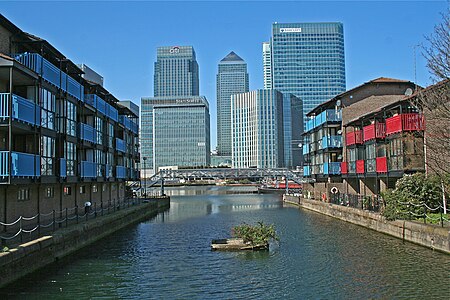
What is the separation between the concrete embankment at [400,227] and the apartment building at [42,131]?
73.9 feet

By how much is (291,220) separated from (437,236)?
22.0m

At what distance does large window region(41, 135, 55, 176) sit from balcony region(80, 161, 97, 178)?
592 centimetres

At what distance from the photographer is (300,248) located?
95.6 feet

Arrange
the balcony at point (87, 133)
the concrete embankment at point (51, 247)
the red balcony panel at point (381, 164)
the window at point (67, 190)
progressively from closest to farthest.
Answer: the concrete embankment at point (51, 247)
the window at point (67, 190)
the balcony at point (87, 133)
the red balcony panel at point (381, 164)

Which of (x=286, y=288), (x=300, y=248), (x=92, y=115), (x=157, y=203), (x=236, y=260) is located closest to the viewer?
(x=286, y=288)

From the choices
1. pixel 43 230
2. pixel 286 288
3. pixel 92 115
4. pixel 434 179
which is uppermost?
pixel 92 115

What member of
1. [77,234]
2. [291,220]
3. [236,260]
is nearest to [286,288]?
[236,260]

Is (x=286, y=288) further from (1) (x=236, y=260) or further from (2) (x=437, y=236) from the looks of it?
(2) (x=437, y=236)

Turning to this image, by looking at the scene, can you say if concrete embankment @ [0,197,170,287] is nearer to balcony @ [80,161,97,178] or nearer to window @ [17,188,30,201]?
window @ [17,188,30,201]

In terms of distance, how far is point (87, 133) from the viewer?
126 ft

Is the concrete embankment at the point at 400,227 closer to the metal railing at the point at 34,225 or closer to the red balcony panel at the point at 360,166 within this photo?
the red balcony panel at the point at 360,166

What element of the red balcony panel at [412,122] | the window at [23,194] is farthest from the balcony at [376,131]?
the window at [23,194]

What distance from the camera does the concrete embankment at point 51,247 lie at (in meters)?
19.0

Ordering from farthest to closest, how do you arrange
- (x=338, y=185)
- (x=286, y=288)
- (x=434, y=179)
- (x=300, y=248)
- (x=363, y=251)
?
1. (x=338, y=185)
2. (x=434, y=179)
3. (x=300, y=248)
4. (x=363, y=251)
5. (x=286, y=288)
